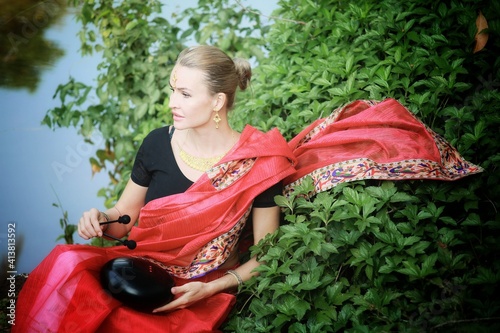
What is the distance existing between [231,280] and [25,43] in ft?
10.3

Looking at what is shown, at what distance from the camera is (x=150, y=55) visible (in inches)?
190

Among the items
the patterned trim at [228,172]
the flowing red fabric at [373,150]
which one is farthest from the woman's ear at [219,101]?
the flowing red fabric at [373,150]

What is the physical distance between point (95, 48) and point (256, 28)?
1.40 metres

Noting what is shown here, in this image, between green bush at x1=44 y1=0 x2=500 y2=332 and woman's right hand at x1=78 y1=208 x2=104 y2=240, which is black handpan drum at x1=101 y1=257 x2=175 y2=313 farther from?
green bush at x1=44 y1=0 x2=500 y2=332

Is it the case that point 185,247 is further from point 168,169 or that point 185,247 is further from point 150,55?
point 150,55

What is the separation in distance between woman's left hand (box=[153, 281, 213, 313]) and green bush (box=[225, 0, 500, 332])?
19cm

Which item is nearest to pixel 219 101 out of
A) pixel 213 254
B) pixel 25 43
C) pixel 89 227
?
pixel 213 254

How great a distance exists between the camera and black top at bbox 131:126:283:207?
2650mm

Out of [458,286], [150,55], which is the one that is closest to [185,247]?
[458,286]

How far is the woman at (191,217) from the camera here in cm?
233

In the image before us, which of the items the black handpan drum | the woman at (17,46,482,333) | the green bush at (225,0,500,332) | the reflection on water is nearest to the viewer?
the green bush at (225,0,500,332)

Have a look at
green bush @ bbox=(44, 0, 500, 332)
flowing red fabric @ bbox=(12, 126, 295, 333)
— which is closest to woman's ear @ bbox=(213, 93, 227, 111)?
flowing red fabric @ bbox=(12, 126, 295, 333)

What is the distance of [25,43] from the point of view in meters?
4.70

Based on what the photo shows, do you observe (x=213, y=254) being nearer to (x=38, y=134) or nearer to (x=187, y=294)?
(x=187, y=294)
